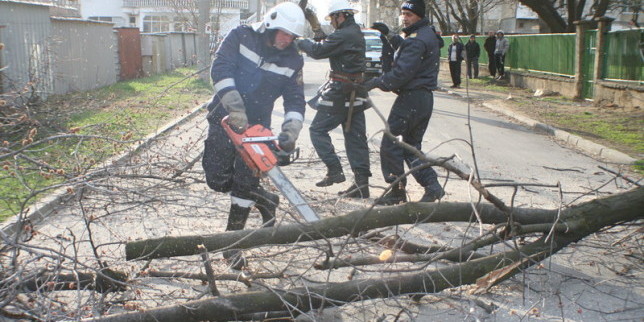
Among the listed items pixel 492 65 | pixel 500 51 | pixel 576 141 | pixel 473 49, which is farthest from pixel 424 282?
pixel 492 65

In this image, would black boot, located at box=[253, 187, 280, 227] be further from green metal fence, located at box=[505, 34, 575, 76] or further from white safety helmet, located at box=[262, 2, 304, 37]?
green metal fence, located at box=[505, 34, 575, 76]

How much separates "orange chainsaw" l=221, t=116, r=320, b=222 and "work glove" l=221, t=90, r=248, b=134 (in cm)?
4

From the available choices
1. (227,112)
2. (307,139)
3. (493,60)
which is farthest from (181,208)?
(493,60)

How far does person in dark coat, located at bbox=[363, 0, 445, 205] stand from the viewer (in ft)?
19.6

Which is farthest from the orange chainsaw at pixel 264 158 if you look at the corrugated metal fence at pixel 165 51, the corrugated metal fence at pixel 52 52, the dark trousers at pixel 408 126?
the corrugated metal fence at pixel 165 51

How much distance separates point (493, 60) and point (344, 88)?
19.9 meters

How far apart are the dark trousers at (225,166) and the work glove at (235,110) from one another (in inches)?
11.9

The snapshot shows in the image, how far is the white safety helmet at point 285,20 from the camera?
4.56 m

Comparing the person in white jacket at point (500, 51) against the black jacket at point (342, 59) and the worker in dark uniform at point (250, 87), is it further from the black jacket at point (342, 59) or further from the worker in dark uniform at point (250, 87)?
the worker in dark uniform at point (250, 87)

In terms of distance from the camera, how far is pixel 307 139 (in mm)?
10117

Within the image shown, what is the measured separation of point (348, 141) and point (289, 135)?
2.18 meters

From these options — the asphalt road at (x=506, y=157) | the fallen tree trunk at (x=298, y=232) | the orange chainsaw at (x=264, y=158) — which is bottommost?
the asphalt road at (x=506, y=157)

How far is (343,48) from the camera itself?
6512mm

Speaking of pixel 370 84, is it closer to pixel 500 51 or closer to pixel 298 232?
pixel 298 232
